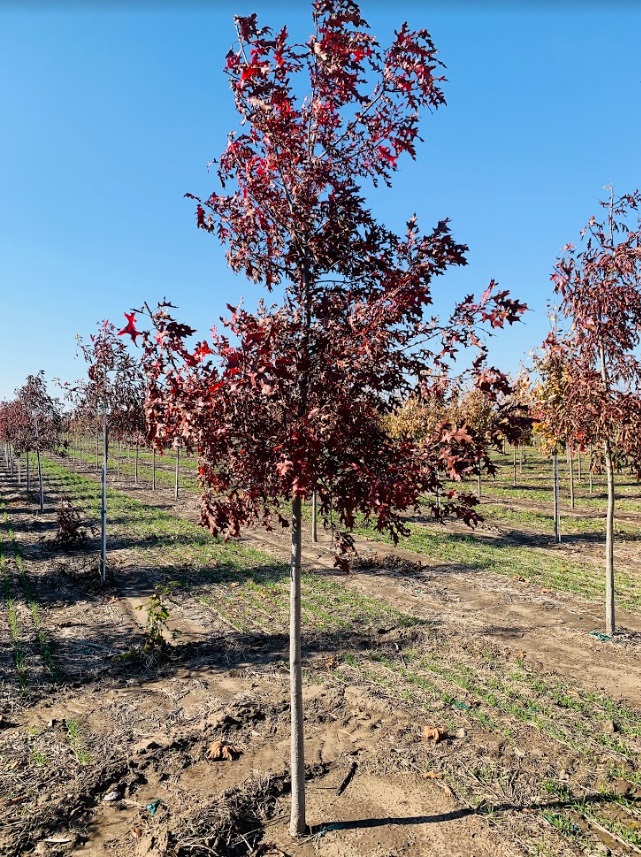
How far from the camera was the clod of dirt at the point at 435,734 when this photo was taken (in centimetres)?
588

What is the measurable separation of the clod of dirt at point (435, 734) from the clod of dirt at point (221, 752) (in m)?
1.99

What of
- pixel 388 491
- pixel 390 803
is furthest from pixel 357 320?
pixel 390 803

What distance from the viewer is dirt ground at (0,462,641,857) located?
4520 mm

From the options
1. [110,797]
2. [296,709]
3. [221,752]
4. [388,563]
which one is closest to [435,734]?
[296,709]

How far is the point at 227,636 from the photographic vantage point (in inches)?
354

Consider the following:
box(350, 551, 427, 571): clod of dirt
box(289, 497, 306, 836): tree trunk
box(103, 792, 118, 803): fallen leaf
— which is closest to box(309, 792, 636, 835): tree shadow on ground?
box(289, 497, 306, 836): tree trunk

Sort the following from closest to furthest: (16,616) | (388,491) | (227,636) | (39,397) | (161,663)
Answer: (388,491), (161,663), (227,636), (16,616), (39,397)

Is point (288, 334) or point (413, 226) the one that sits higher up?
point (413, 226)

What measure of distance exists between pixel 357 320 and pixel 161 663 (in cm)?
A: 632

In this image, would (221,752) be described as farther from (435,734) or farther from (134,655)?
(134,655)

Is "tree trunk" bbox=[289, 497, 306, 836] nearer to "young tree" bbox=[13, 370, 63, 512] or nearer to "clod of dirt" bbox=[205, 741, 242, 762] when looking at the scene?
"clod of dirt" bbox=[205, 741, 242, 762]

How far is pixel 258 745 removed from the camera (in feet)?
19.1

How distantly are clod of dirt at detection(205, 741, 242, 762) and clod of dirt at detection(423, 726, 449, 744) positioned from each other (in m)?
1.99

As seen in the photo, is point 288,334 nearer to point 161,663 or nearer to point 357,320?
point 357,320
